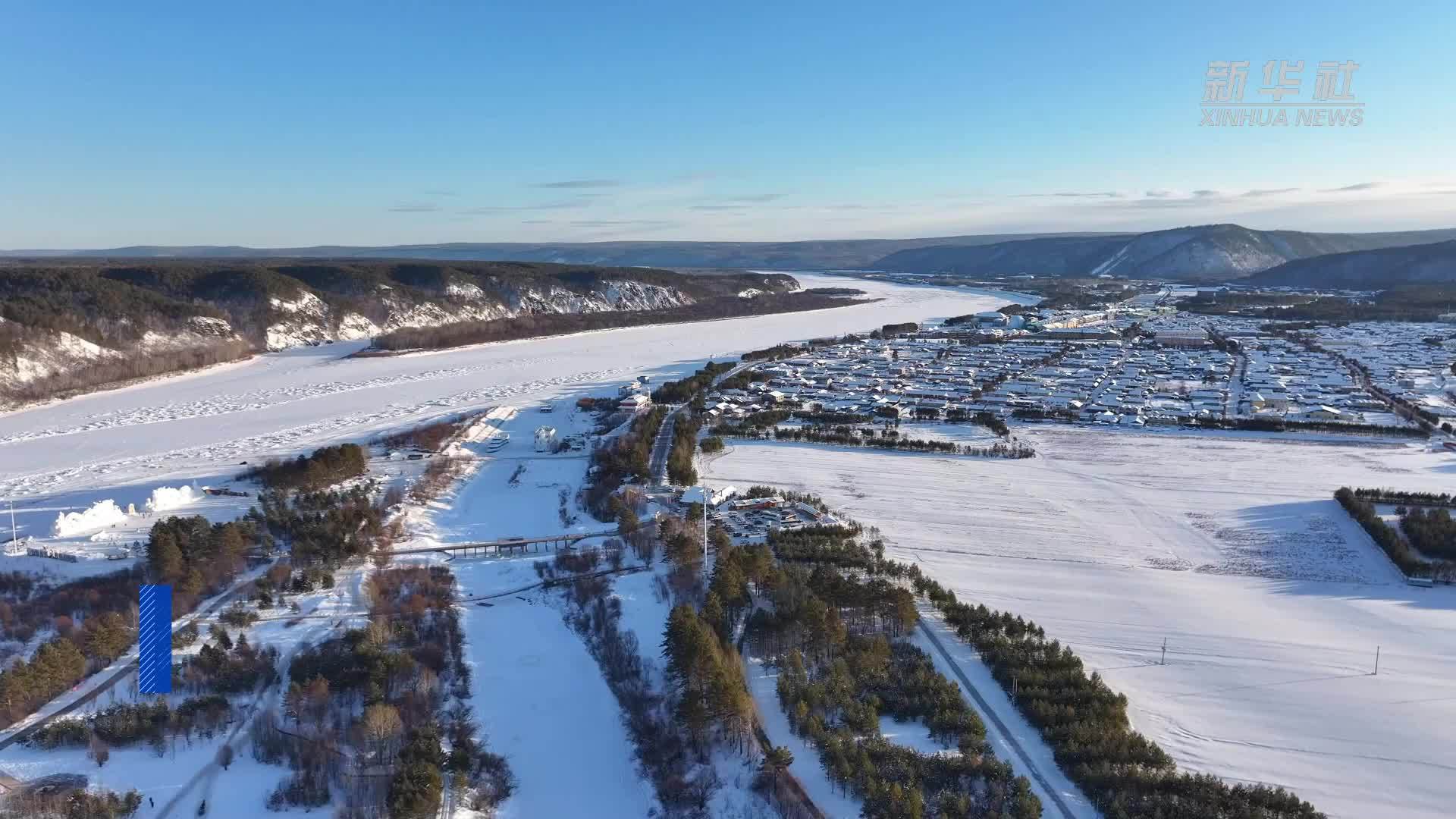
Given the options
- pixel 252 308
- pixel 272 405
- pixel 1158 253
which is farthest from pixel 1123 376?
pixel 1158 253

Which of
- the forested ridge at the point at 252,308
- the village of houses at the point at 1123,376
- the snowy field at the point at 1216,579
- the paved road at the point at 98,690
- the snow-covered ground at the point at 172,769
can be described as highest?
the forested ridge at the point at 252,308

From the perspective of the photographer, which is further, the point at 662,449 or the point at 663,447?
the point at 663,447

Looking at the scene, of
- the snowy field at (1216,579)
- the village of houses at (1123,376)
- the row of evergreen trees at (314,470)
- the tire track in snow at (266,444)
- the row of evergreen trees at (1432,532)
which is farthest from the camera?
the village of houses at (1123,376)

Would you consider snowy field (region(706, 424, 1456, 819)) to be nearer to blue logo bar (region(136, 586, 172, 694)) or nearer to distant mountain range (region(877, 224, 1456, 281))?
blue logo bar (region(136, 586, 172, 694))

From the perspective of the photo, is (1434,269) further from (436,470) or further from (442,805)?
(442,805)

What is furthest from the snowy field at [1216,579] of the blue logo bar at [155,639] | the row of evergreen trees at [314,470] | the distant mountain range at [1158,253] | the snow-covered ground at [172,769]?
the distant mountain range at [1158,253]

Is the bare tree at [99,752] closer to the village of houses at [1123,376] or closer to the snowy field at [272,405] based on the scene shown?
the snowy field at [272,405]

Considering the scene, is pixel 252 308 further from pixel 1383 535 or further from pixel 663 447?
pixel 1383 535

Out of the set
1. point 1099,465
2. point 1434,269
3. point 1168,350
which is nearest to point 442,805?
point 1099,465
